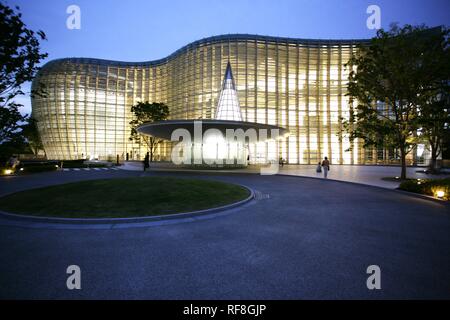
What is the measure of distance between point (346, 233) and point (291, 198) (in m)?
4.62

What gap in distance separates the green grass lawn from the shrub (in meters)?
9.73

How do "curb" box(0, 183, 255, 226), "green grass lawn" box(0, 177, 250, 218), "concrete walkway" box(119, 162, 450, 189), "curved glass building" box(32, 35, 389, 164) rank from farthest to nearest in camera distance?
"curved glass building" box(32, 35, 389, 164), "concrete walkway" box(119, 162, 450, 189), "green grass lawn" box(0, 177, 250, 218), "curb" box(0, 183, 255, 226)

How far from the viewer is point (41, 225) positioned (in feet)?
20.3

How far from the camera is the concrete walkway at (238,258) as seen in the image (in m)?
3.18

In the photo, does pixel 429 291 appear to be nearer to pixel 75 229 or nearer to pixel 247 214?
pixel 247 214

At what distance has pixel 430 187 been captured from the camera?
412 inches

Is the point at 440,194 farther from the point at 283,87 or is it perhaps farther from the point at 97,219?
the point at 283,87

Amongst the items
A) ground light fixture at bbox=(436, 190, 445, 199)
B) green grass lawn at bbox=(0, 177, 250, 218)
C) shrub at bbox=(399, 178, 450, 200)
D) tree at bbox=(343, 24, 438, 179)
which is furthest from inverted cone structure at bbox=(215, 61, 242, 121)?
ground light fixture at bbox=(436, 190, 445, 199)

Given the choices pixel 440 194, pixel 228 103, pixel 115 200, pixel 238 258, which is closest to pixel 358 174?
pixel 440 194

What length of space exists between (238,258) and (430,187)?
1211 cm

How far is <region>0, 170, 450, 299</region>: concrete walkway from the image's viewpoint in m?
3.18

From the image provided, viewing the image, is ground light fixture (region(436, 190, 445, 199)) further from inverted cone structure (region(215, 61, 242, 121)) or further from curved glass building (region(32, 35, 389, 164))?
curved glass building (region(32, 35, 389, 164))

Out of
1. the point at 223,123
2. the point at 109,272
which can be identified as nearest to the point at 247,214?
the point at 109,272

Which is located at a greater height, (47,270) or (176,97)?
(176,97)
